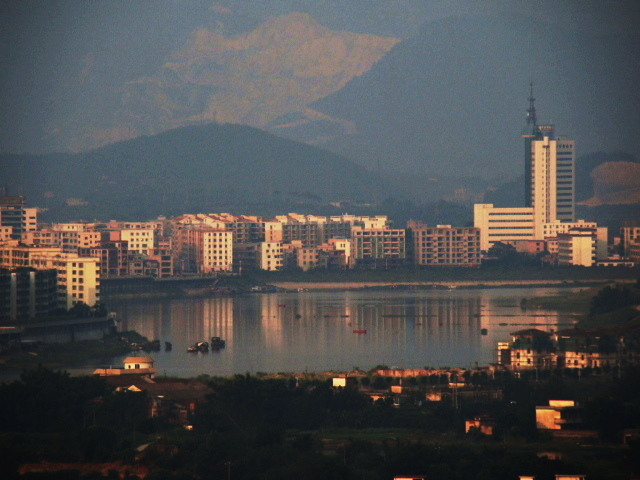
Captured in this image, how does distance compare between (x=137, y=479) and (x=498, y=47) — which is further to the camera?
(x=498, y=47)

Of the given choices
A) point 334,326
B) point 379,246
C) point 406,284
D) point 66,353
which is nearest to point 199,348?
point 66,353

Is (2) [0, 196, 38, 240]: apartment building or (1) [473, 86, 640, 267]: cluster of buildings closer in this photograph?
(1) [473, 86, 640, 267]: cluster of buildings

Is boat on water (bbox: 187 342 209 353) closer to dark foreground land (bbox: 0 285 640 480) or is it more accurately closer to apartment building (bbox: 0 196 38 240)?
dark foreground land (bbox: 0 285 640 480)

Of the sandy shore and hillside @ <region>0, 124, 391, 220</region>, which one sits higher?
hillside @ <region>0, 124, 391, 220</region>

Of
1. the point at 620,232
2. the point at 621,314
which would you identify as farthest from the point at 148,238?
the point at 621,314

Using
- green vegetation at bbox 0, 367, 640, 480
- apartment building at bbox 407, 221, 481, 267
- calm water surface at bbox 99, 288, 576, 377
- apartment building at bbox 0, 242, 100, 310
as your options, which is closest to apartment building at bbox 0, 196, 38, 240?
apartment building at bbox 407, 221, 481, 267

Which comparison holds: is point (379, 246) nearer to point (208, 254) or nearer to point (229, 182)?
Result: point (208, 254)

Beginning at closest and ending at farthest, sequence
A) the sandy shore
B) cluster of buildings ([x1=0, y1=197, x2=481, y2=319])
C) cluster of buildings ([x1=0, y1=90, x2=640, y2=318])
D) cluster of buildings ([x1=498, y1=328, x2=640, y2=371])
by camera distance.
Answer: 1. cluster of buildings ([x1=498, y1=328, x2=640, y2=371])
2. the sandy shore
3. cluster of buildings ([x1=0, y1=197, x2=481, y2=319])
4. cluster of buildings ([x1=0, y1=90, x2=640, y2=318])

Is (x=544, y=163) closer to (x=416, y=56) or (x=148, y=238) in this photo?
(x=148, y=238)

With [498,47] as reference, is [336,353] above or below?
below
